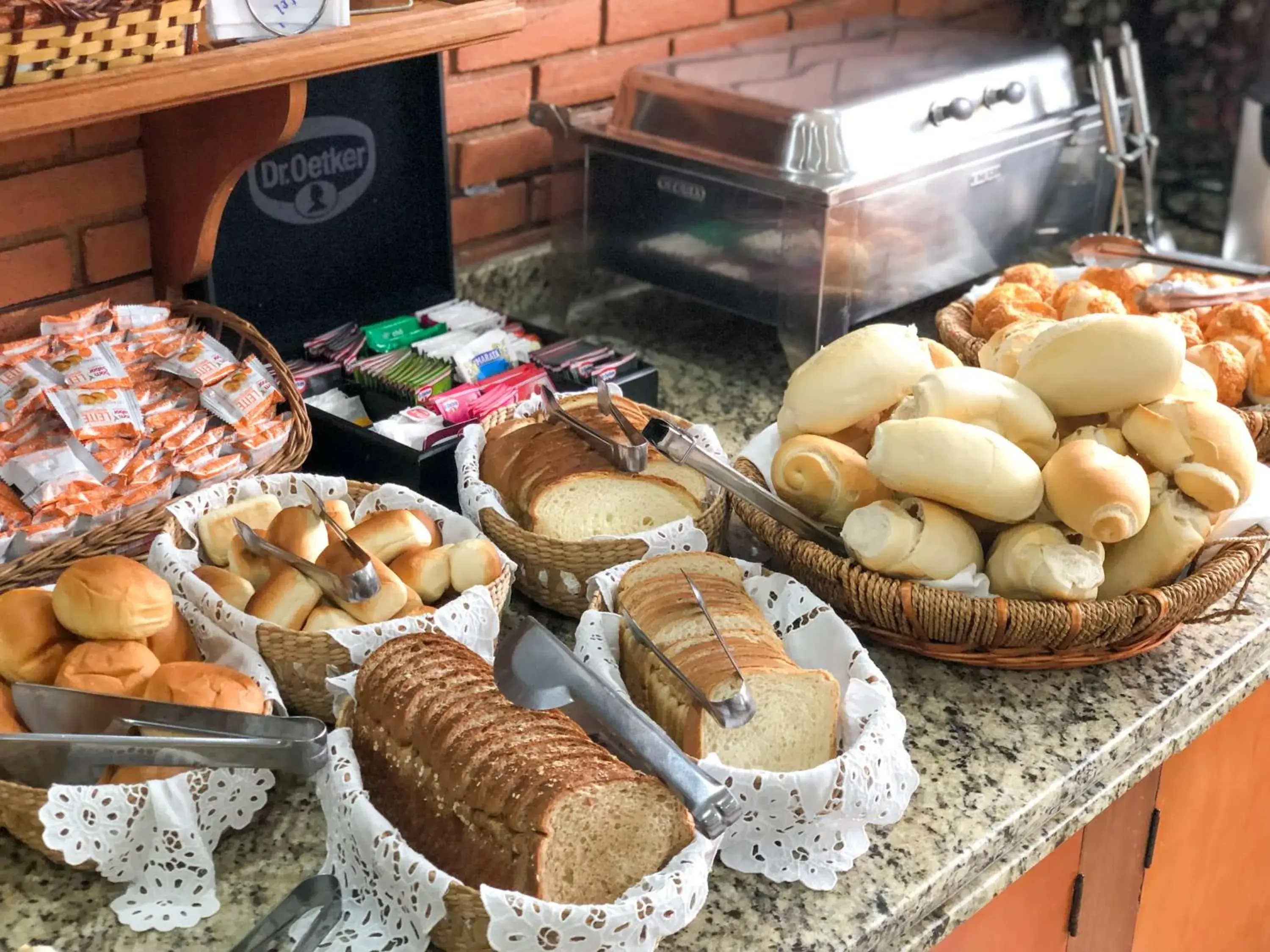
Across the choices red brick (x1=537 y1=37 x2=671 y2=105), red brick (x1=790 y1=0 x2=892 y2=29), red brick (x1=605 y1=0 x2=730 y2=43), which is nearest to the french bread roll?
red brick (x1=537 y1=37 x2=671 y2=105)

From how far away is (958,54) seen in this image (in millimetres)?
1680

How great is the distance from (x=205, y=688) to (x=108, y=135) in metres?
0.69

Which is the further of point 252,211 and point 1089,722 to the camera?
point 252,211

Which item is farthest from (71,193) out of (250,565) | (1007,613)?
(1007,613)

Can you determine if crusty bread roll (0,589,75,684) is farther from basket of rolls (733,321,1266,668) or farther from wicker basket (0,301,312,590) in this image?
basket of rolls (733,321,1266,668)

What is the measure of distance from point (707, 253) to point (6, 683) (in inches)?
35.6

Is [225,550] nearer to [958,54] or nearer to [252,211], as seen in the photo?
[252,211]

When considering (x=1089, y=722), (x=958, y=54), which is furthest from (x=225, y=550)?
(x=958, y=54)

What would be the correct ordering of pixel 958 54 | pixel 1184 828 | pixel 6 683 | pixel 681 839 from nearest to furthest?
1. pixel 681 839
2. pixel 6 683
3. pixel 1184 828
4. pixel 958 54

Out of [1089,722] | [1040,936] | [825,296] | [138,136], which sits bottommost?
[1040,936]

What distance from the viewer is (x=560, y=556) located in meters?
1.08

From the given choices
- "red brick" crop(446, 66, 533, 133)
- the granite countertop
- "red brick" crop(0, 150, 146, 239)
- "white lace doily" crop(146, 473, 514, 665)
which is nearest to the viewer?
the granite countertop

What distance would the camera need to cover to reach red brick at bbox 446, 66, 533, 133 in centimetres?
161

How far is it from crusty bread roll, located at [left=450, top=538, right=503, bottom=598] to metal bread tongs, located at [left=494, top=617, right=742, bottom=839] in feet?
0.43
